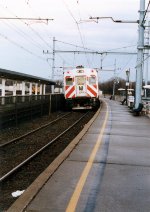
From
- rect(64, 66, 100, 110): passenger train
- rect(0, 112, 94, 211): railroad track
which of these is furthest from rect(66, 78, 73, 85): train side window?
rect(0, 112, 94, 211): railroad track

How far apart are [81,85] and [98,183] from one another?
92.4 feet

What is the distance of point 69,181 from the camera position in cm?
789

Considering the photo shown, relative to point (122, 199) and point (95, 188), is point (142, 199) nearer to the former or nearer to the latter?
point (122, 199)

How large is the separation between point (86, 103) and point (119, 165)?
89.6ft

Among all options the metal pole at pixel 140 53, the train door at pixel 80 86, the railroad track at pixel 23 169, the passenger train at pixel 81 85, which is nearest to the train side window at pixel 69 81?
the passenger train at pixel 81 85

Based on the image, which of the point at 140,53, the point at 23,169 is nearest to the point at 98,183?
the point at 23,169

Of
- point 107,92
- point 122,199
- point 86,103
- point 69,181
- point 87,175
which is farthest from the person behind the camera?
point 107,92

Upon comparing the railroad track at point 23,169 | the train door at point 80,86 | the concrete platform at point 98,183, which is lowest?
the railroad track at point 23,169

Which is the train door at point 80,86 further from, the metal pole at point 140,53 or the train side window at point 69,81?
the metal pole at point 140,53

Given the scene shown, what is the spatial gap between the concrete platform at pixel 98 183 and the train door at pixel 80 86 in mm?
23094

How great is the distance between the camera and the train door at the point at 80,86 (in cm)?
3569

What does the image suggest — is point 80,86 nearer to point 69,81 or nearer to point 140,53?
point 69,81

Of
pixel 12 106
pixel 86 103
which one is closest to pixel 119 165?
pixel 12 106

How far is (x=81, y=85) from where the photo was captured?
35.8 m
